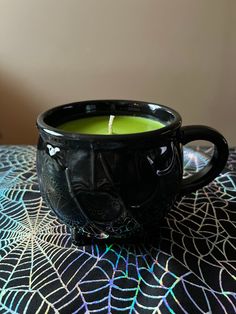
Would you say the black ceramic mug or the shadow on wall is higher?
the black ceramic mug

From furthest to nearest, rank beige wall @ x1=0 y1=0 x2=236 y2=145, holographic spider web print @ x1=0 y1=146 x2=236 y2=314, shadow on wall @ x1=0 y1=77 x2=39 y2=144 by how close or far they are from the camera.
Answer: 1. shadow on wall @ x1=0 y1=77 x2=39 y2=144
2. beige wall @ x1=0 y1=0 x2=236 y2=145
3. holographic spider web print @ x1=0 y1=146 x2=236 y2=314

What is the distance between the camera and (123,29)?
121 centimetres

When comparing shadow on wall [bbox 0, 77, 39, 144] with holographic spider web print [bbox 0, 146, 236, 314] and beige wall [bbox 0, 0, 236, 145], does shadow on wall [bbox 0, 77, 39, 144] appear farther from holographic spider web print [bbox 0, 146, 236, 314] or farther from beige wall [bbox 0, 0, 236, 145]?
holographic spider web print [bbox 0, 146, 236, 314]

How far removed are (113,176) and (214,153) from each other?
133mm

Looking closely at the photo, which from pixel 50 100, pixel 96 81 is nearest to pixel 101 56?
pixel 96 81

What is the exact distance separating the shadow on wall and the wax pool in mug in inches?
38.3

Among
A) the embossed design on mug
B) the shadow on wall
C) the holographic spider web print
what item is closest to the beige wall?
the shadow on wall

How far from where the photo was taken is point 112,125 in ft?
1.25

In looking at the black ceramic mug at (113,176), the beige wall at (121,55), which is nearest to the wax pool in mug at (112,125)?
the black ceramic mug at (113,176)

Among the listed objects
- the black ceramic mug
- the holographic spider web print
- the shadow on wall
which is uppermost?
the black ceramic mug

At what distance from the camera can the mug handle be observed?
35 centimetres

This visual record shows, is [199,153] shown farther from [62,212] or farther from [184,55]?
[184,55]

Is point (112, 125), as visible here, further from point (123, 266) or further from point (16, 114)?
point (16, 114)

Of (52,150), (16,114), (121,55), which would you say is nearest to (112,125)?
(52,150)
